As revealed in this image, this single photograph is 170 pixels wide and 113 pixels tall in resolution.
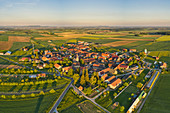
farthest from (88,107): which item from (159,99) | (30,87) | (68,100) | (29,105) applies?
(30,87)

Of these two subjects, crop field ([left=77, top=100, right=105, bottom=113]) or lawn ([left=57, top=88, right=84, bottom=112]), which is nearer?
crop field ([left=77, top=100, right=105, bottom=113])

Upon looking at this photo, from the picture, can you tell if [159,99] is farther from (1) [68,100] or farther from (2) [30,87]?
(2) [30,87]

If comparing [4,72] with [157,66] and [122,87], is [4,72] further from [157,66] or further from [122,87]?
[157,66]

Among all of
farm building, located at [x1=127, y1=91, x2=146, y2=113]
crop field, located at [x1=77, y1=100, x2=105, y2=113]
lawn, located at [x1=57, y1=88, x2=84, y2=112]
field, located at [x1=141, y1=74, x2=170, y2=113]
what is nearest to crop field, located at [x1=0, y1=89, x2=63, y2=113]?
lawn, located at [x1=57, y1=88, x2=84, y2=112]

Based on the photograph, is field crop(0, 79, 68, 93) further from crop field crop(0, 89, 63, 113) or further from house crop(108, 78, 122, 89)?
house crop(108, 78, 122, 89)

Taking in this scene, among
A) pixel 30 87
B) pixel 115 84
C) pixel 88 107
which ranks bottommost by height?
pixel 88 107

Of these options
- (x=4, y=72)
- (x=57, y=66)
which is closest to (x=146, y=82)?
(x=57, y=66)
